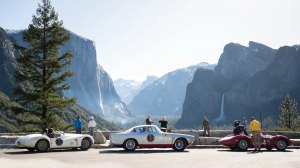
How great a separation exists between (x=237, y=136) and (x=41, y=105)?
1871cm

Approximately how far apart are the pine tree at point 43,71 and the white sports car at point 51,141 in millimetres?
11909

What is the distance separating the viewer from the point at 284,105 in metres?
72.2

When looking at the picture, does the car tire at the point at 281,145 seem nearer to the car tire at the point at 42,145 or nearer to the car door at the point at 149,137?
the car door at the point at 149,137

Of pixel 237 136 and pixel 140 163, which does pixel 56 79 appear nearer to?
pixel 237 136

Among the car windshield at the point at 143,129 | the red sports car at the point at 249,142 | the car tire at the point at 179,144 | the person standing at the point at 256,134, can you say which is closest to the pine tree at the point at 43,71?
the car windshield at the point at 143,129

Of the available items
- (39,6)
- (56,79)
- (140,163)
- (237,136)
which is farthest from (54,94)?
(140,163)

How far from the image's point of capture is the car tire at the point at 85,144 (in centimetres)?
2128

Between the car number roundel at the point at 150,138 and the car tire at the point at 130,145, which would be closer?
the car tire at the point at 130,145

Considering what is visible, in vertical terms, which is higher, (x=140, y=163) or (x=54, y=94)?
(x=54, y=94)

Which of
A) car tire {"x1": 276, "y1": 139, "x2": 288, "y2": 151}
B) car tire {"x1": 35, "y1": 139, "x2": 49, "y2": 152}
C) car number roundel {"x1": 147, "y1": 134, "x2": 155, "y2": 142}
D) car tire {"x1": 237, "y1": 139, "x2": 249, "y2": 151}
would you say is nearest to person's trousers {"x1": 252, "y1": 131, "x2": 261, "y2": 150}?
car tire {"x1": 237, "y1": 139, "x2": 249, "y2": 151}

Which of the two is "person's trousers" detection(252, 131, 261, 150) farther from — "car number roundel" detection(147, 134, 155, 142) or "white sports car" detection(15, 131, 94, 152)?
"white sports car" detection(15, 131, 94, 152)

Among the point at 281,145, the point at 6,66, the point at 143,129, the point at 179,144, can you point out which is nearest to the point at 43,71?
the point at 143,129

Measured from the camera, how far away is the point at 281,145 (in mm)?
21703

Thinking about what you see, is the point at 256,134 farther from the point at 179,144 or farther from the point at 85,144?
the point at 85,144
